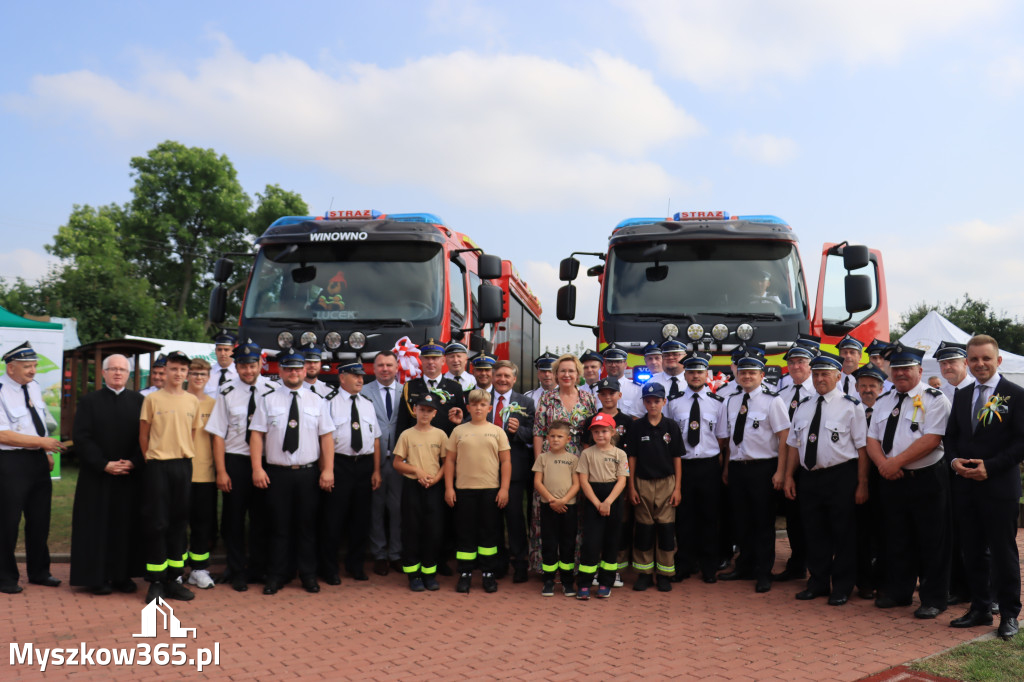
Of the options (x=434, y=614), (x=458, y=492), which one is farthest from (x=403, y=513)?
(x=434, y=614)

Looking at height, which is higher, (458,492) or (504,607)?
(458,492)

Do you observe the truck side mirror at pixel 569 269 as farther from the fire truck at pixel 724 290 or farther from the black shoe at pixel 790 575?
the black shoe at pixel 790 575

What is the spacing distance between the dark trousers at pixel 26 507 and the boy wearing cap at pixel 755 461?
611 cm

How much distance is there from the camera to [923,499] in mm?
6406

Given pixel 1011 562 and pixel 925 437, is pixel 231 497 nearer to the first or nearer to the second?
pixel 925 437

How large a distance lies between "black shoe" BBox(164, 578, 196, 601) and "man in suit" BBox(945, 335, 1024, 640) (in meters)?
5.90

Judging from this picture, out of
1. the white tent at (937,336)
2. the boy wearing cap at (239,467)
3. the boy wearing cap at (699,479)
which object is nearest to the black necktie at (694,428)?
the boy wearing cap at (699,479)

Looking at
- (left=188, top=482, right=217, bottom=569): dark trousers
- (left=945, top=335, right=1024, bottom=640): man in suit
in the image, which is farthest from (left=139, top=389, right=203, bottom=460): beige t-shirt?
(left=945, top=335, right=1024, bottom=640): man in suit

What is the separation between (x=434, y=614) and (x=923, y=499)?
3.90 metres

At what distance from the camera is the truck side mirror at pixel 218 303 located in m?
10.5

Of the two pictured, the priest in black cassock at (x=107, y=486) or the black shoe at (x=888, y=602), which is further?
the priest in black cassock at (x=107, y=486)

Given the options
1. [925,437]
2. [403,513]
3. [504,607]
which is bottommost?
[504,607]

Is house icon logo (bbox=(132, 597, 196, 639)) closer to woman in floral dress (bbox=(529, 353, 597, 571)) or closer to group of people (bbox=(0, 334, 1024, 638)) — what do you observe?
group of people (bbox=(0, 334, 1024, 638))

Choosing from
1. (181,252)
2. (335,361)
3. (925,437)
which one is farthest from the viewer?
(181,252)
